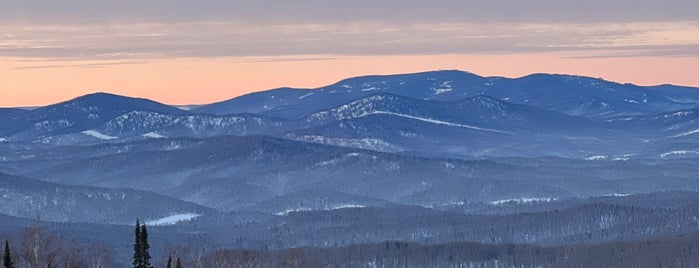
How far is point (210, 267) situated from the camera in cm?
15288

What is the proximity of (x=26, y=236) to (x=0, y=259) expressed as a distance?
1689 centimetres

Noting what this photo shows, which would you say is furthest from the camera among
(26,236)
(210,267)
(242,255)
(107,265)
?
Result: (107,265)

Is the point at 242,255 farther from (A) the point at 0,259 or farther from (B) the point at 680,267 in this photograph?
(B) the point at 680,267

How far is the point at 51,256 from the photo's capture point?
319ft

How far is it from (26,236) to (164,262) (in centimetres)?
8942

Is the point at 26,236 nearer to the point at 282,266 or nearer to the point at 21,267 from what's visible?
the point at 21,267

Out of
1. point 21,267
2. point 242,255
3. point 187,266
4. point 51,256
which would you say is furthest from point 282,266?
point 51,256

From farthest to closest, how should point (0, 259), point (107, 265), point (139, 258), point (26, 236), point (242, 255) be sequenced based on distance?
point (107, 265)
point (242, 255)
point (0, 259)
point (26, 236)
point (139, 258)

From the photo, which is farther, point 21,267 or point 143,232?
point 21,267

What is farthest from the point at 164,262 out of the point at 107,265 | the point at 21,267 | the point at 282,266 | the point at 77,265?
the point at 77,265

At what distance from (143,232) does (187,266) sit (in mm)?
82722

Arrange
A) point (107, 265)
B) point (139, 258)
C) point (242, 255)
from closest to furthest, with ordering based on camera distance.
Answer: point (139, 258) → point (242, 255) → point (107, 265)

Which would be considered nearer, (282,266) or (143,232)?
(143,232)

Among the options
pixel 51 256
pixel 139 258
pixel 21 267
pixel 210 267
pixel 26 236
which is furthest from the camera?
pixel 210 267
